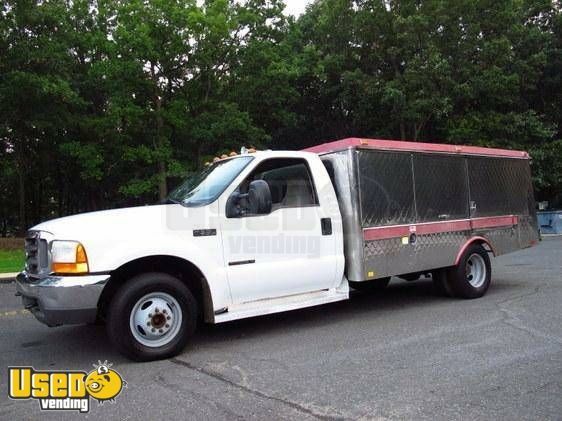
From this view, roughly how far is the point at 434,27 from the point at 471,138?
17.2ft

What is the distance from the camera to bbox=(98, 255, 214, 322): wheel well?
5406 millimetres

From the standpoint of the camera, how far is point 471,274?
8.38m

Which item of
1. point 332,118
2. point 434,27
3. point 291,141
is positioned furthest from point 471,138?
point 291,141

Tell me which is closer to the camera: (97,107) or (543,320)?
(543,320)

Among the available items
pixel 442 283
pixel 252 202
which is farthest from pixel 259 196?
pixel 442 283

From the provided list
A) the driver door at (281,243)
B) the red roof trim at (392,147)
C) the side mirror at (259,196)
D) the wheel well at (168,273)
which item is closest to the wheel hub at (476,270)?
the red roof trim at (392,147)

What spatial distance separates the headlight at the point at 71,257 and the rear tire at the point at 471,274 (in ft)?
17.5

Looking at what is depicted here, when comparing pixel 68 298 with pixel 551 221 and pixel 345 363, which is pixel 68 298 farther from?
pixel 551 221

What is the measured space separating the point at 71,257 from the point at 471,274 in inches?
236

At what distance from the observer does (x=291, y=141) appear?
101 feet

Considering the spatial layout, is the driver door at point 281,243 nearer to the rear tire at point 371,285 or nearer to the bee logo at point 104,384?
the bee logo at point 104,384

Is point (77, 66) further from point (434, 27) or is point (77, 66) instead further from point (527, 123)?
point (527, 123)

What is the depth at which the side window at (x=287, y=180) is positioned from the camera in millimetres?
6293

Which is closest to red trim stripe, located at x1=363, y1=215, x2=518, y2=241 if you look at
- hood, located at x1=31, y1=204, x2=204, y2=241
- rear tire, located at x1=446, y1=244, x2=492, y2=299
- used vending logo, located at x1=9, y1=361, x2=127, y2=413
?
rear tire, located at x1=446, y1=244, x2=492, y2=299
